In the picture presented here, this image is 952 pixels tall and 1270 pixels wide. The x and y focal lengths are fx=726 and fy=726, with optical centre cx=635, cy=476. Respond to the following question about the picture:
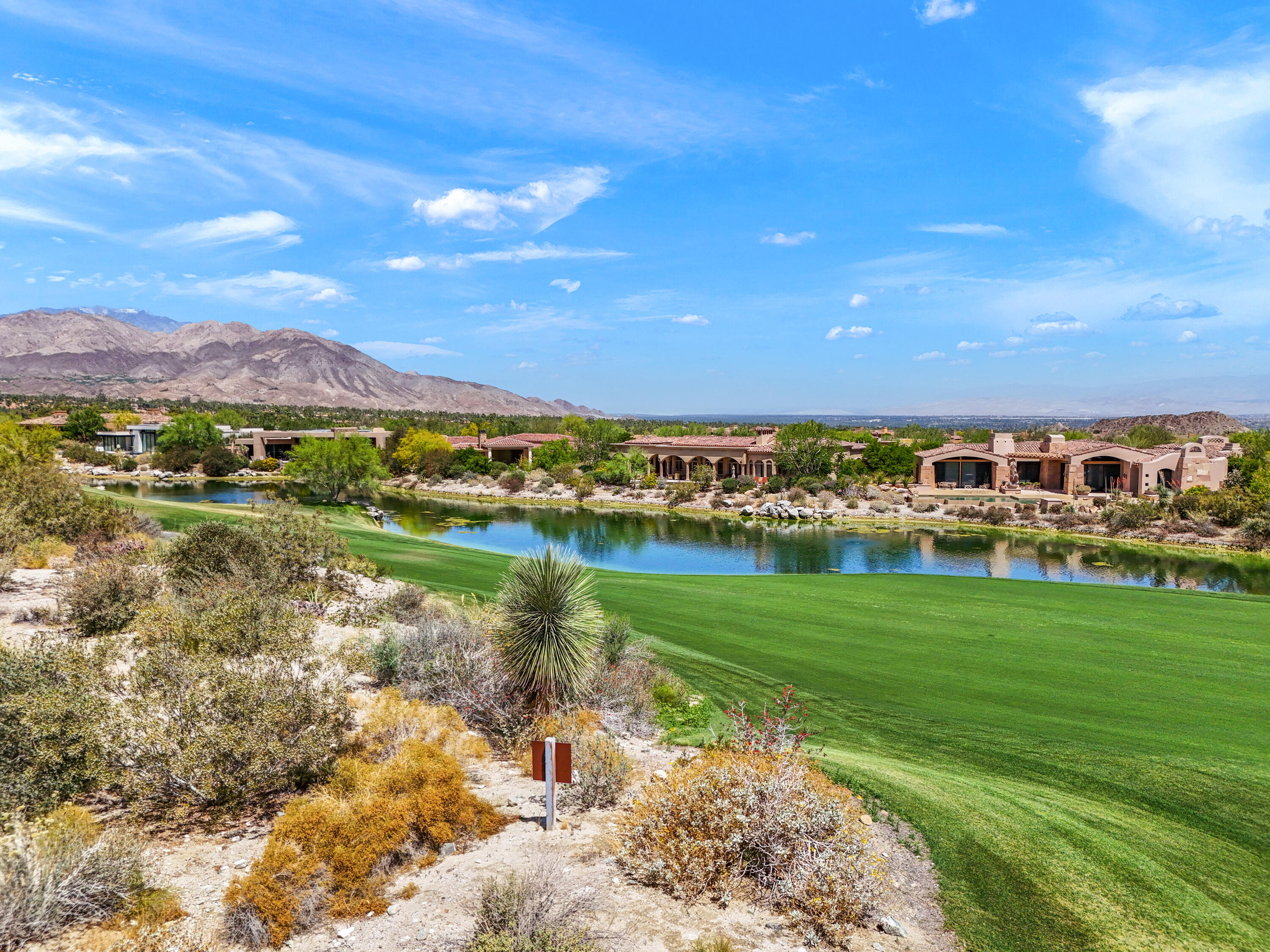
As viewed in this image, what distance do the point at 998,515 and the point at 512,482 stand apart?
1458 inches

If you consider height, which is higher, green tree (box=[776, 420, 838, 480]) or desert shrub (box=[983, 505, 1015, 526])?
green tree (box=[776, 420, 838, 480])

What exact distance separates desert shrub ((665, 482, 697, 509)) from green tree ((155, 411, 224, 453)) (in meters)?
47.3

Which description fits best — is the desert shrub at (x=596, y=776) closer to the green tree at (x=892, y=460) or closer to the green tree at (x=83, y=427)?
the green tree at (x=892, y=460)

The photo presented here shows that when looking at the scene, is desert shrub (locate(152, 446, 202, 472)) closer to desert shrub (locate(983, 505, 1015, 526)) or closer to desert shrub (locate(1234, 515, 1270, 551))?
desert shrub (locate(983, 505, 1015, 526))

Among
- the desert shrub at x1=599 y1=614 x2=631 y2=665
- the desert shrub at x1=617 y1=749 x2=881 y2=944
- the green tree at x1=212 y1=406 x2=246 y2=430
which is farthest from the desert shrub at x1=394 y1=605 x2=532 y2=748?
the green tree at x1=212 y1=406 x2=246 y2=430

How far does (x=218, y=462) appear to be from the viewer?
6819 centimetres

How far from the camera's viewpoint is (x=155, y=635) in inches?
347

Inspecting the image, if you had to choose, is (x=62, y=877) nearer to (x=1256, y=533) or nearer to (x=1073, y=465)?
(x=1256, y=533)

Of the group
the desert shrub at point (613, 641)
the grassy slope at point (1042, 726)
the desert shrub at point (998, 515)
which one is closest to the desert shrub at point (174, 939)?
the grassy slope at point (1042, 726)

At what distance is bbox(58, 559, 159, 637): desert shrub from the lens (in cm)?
1170

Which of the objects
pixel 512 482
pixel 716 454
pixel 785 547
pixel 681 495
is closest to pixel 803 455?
pixel 716 454

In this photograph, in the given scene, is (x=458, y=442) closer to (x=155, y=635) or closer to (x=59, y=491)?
(x=59, y=491)

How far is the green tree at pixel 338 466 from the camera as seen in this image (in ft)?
166

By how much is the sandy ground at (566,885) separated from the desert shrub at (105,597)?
6.62 m
